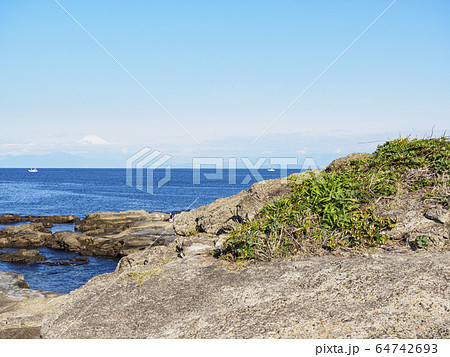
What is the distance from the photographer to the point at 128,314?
189 inches

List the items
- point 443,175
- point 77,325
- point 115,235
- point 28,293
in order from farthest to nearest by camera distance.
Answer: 1. point 115,235
2. point 28,293
3. point 443,175
4. point 77,325

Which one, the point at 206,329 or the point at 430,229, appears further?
the point at 430,229

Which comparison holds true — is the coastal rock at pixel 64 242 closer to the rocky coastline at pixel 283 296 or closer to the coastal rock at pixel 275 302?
the rocky coastline at pixel 283 296

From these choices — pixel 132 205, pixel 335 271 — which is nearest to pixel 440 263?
pixel 335 271

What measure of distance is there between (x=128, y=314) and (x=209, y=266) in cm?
159

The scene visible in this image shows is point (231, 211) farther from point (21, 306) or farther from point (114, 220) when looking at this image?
point (114, 220)

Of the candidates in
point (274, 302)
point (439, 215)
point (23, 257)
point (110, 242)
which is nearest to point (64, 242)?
point (110, 242)

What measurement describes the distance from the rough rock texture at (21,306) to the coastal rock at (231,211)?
3208 mm

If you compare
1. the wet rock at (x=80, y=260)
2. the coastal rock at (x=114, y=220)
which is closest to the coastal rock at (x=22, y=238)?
the coastal rock at (x=114, y=220)

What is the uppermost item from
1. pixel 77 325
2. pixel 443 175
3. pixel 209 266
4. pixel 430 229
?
pixel 443 175

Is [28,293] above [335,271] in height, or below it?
below

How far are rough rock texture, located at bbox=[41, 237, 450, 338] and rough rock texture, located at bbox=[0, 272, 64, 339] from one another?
147 cm

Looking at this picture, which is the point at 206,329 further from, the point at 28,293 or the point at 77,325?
the point at 28,293

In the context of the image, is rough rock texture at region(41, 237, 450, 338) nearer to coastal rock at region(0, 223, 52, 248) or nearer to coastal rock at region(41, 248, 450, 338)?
coastal rock at region(41, 248, 450, 338)
